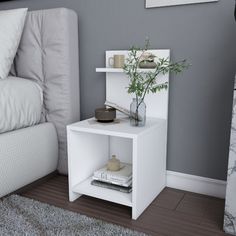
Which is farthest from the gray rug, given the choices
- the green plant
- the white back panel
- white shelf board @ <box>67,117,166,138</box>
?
the white back panel

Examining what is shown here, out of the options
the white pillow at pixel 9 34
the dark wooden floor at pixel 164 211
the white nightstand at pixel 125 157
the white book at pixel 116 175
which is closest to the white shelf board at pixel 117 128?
the white nightstand at pixel 125 157

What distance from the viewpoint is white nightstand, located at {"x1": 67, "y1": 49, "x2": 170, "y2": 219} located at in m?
1.32

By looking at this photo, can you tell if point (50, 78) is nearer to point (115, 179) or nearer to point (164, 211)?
point (115, 179)

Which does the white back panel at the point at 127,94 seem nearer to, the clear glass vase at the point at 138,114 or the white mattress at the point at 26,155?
the clear glass vase at the point at 138,114

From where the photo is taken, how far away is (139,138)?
127 centimetres

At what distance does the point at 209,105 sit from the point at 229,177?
0.46m

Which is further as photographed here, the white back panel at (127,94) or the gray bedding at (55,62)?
the gray bedding at (55,62)

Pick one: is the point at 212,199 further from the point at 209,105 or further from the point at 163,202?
the point at 209,105

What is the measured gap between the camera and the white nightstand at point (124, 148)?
52.0 inches

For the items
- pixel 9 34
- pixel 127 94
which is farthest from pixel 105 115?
pixel 9 34

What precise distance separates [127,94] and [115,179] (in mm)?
529

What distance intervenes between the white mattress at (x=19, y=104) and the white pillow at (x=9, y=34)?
0.30ft

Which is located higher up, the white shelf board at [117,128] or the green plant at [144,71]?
the green plant at [144,71]

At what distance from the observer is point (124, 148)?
1.75m
